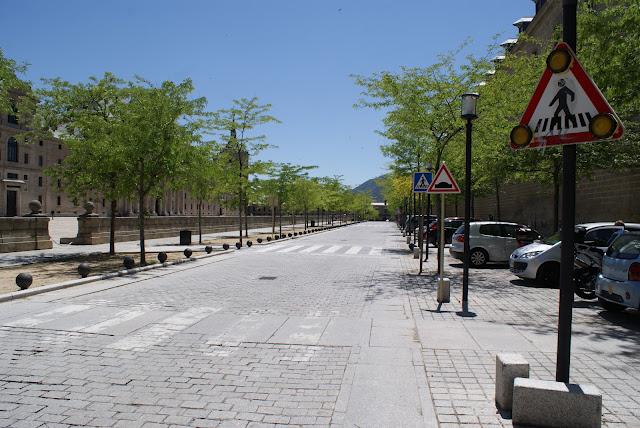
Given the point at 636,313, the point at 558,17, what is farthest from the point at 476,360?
the point at 558,17

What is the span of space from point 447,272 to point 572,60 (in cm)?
1256

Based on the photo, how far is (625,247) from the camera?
866 centimetres

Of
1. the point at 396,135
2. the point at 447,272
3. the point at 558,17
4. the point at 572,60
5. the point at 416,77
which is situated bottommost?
the point at 447,272

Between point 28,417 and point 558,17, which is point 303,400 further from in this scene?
point 558,17

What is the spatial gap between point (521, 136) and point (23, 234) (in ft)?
69.5

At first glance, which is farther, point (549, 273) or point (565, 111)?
point (549, 273)

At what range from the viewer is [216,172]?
28.6 metres

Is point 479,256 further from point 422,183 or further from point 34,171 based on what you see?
point 34,171

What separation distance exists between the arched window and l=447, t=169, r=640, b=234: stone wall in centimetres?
7892

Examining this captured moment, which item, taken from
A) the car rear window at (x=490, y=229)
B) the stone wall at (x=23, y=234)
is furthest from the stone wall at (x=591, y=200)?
the stone wall at (x=23, y=234)

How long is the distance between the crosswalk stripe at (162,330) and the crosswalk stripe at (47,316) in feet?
5.89

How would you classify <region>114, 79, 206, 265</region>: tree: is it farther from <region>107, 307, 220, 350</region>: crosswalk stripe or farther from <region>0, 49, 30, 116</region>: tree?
<region>107, 307, 220, 350</region>: crosswalk stripe

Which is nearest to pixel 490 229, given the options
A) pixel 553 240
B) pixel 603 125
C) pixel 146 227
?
pixel 553 240

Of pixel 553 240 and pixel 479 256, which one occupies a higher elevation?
pixel 553 240
